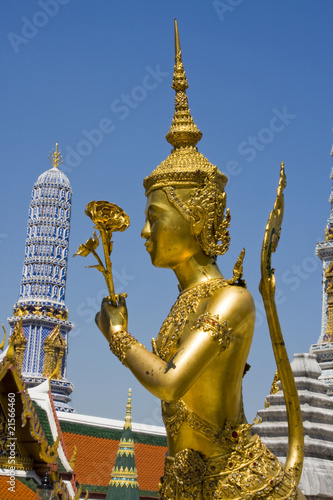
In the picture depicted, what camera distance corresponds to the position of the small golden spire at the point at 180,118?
4.89 metres

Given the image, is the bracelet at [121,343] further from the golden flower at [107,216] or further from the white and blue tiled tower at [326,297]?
the white and blue tiled tower at [326,297]

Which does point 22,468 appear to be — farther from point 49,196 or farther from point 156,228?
point 49,196

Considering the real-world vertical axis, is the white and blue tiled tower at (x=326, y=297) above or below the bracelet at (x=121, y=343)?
above

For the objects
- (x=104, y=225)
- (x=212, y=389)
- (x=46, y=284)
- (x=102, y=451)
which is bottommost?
(x=212, y=389)

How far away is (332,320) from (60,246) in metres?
13.0

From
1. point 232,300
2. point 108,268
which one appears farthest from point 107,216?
point 232,300

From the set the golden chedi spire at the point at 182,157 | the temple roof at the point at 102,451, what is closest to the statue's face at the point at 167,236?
the golden chedi spire at the point at 182,157

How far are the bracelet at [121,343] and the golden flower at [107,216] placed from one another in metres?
0.59

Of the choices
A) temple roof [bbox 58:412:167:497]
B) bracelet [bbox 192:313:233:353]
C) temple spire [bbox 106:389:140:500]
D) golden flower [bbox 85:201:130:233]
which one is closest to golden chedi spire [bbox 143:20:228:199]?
golden flower [bbox 85:201:130:233]

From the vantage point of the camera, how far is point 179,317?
4547mm

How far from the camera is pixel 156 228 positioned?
4.59m

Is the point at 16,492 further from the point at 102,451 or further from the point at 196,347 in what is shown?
the point at 196,347

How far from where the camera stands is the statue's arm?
4039mm

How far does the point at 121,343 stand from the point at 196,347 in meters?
0.46
